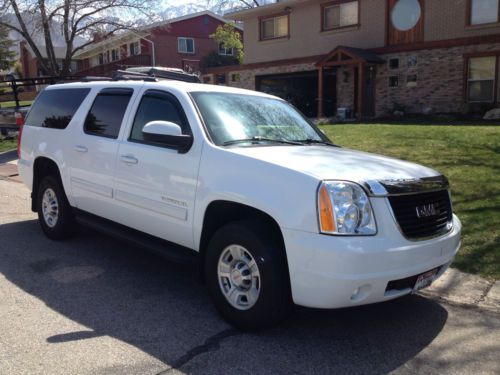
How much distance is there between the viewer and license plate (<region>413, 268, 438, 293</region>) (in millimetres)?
3732

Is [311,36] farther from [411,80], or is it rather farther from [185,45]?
[185,45]

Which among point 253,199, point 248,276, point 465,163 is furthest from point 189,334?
point 465,163

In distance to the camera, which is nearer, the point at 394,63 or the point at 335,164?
the point at 335,164

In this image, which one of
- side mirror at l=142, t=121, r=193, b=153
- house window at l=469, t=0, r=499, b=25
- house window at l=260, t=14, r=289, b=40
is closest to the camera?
side mirror at l=142, t=121, r=193, b=153

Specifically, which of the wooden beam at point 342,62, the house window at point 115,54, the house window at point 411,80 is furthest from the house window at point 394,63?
the house window at point 115,54

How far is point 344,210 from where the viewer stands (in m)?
3.41

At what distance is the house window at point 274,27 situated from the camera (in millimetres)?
25391

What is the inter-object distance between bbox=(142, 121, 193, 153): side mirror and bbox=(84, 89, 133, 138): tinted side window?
1033mm

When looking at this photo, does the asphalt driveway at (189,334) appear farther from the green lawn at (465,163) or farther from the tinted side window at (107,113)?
the tinted side window at (107,113)

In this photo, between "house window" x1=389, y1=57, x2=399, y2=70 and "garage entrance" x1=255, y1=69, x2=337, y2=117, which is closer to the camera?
"house window" x1=389, y1=57, x2=399, y2=70

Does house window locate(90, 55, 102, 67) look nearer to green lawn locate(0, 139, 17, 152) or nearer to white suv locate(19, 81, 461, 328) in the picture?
green lawn locate(0, 139, 17, 152)

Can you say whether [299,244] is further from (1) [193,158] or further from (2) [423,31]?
(2) [423,31]

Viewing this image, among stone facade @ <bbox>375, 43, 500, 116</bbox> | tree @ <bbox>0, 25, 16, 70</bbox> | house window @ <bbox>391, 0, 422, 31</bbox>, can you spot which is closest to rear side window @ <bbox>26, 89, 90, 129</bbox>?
stone facade @ <bbox>375, 43, 500, 116</bbox>

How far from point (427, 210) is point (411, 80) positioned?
18.1 metres
